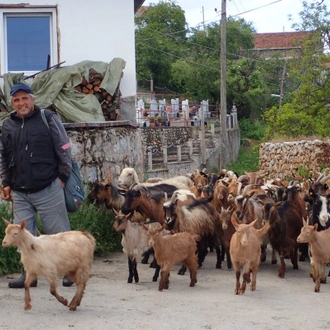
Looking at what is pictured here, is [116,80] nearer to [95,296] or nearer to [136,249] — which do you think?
[136,249]

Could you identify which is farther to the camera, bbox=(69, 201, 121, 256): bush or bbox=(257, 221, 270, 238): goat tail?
bbox=(69, 201, 121, 256): bush

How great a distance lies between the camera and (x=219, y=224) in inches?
405

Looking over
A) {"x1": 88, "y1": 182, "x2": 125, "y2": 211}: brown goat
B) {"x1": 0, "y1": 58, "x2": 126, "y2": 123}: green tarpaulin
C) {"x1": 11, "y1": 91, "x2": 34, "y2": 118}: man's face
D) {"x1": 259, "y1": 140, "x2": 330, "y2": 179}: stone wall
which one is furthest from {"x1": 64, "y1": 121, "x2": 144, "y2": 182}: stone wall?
{"x1": 259, "y1": 140, "x2": 330, "y2": 179}: stone wall

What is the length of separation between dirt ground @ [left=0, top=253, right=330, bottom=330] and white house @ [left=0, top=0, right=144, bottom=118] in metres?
4.68

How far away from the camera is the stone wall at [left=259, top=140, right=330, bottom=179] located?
21.5 metres

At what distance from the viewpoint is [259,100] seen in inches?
1826

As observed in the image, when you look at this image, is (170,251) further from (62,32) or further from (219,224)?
(62,32)

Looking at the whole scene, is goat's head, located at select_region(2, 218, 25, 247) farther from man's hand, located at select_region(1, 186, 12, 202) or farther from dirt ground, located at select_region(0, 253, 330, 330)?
man's hand, located at select_region(1, 186, 12, 202)

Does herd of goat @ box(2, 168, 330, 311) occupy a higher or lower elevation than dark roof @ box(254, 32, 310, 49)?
lower

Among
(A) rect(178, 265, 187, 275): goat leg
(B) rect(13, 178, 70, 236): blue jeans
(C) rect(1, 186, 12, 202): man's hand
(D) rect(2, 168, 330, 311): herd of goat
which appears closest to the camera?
(D) rect(2, 168, 330, 311): herd of goat

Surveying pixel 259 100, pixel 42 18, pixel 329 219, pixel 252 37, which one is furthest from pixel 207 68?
pixel 329 219

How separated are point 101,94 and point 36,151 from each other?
5132 mm

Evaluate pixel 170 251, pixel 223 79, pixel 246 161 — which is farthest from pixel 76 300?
pixel 246 161

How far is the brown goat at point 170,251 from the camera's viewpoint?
8508mm
